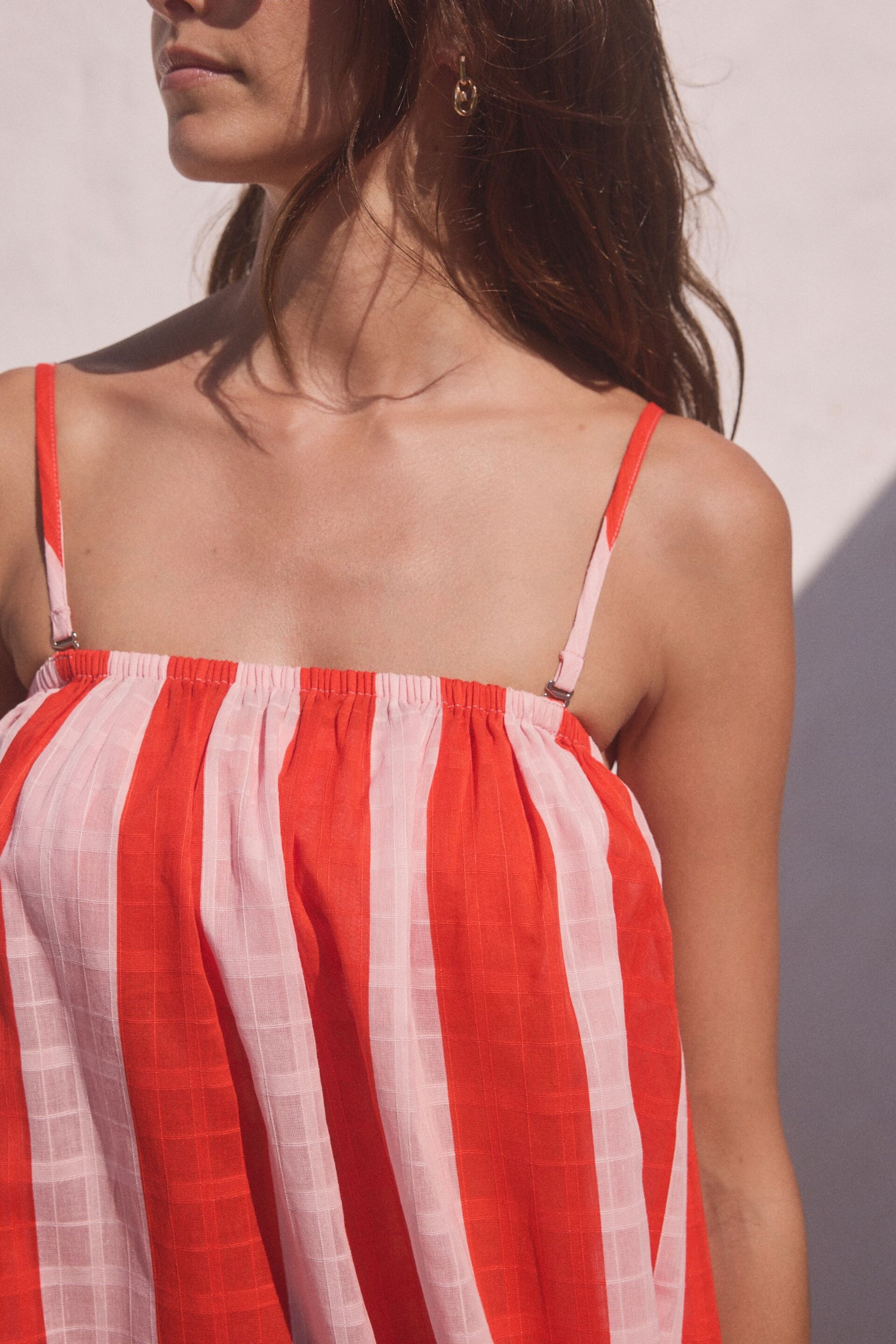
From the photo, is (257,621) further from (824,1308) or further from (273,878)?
(824,1308)

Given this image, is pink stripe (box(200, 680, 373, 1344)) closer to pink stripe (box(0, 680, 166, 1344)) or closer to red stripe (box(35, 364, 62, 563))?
pink stripe (box(0, 680, 166, 1344))

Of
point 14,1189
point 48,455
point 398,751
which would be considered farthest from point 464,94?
point 14,1189

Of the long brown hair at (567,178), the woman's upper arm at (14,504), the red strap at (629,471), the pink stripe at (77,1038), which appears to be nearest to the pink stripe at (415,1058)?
the pink stripe at (77,1038)

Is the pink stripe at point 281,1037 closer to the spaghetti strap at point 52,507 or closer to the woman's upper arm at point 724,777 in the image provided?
the spaghetti strap at point 52,507

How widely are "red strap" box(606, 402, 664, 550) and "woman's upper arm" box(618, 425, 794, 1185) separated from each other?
61 mm

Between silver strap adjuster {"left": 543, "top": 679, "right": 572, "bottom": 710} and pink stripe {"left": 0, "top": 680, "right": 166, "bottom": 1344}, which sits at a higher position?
silver strap adjuster {"left": 543, "top": 679, "right": 572, "bottom": 710}

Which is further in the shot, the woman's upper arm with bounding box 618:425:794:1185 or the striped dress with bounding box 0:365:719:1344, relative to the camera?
the woman's upper arm with bounding box 618:425:794:1185

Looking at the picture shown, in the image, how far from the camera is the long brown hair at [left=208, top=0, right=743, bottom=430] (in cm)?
119

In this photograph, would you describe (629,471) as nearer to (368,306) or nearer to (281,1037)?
(368,306)

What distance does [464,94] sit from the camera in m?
1.23

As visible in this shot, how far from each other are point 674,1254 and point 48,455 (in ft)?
3.38

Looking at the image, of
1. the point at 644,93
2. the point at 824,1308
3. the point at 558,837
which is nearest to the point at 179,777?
the point at 558,837

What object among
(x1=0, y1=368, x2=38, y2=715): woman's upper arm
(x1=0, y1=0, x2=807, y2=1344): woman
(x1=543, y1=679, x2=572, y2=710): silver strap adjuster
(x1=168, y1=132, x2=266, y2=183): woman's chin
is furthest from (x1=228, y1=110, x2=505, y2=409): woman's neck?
(x1=543, y1=679, x2=572, y2=710): silver strap adjuster

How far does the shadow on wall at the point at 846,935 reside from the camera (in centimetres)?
185
